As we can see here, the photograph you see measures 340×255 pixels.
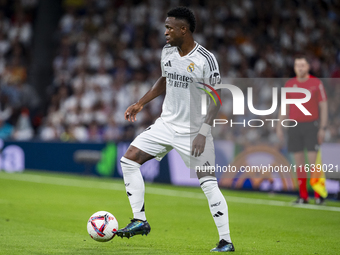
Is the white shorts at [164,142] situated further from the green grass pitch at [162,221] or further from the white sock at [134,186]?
the green grass pitch at [162,221]

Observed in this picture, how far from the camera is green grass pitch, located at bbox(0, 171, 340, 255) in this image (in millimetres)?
6035

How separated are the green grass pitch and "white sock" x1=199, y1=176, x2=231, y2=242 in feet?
0.99

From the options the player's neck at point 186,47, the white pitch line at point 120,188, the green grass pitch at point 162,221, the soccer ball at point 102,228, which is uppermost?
the player's neck at point 186,47

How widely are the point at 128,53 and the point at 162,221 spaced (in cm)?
1153

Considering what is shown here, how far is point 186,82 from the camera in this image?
5.78 metres

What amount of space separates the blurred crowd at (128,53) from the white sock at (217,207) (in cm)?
973

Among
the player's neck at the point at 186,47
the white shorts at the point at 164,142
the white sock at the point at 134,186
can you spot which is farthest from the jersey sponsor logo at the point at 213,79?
the white sock at the point at 134,186

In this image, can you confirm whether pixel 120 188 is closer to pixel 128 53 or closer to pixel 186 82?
pixel 128 53

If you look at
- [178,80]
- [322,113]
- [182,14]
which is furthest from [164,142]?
[322,113]

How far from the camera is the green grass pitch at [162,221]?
238 inches

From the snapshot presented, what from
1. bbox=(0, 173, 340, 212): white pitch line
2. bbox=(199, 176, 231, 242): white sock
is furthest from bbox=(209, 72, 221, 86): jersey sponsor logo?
bbox=(0, 173, 340, 212): white pitch line

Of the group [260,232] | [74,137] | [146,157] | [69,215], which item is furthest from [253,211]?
[74,137]

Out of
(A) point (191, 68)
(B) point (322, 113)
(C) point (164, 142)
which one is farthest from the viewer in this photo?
(B) point (322, 113)

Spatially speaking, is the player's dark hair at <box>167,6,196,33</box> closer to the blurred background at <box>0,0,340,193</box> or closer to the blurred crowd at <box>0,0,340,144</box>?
the blurred background at <box>0,0,340,193</box>
